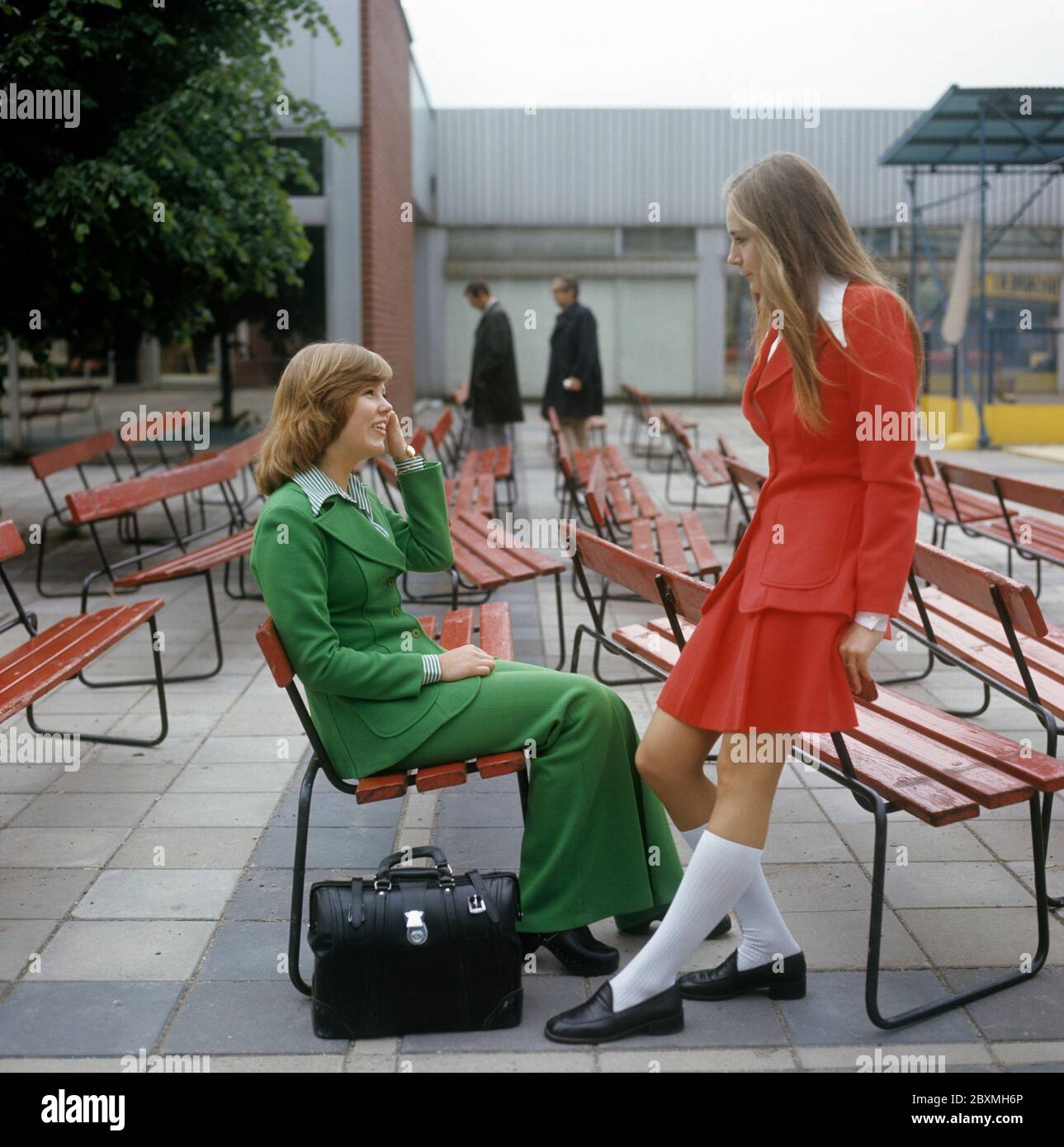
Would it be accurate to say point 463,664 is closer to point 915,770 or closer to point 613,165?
point 915,770

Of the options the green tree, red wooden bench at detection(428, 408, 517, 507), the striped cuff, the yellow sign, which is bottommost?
red wooden bench at detection(428, 408, 517, 507)

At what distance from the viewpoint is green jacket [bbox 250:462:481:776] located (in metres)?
3.35

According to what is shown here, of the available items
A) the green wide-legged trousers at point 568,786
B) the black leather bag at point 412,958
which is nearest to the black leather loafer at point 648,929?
the green wide-legged trousers at point 568,786

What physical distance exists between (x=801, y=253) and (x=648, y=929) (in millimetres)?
1726

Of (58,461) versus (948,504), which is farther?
(58,461)

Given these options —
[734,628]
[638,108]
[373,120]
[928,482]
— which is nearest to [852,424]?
[734,628]

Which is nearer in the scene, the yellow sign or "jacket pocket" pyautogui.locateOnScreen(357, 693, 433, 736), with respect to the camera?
"jacket pocket" pyautogui.locateOnScreen(357, 693, 433, 736)

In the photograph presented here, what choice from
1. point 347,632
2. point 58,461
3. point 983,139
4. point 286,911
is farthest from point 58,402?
point 347,632

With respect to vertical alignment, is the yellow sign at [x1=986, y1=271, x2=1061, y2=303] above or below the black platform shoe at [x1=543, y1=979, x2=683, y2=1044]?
above

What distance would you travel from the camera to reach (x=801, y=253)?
9.50ft

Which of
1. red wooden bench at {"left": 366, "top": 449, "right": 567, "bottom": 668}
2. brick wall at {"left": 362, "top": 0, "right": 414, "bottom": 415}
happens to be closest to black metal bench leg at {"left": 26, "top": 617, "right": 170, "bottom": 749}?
red wooden bench at {"left": 366, "top": 449, "right": 567, "bottom": 668}

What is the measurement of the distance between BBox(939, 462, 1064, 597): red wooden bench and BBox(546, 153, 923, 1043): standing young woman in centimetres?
325

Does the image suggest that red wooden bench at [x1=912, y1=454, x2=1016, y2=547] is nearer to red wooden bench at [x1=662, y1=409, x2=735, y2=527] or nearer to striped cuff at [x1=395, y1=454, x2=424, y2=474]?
red wooden bench at [x1=662, y1=409, x2=735, y2=527]
